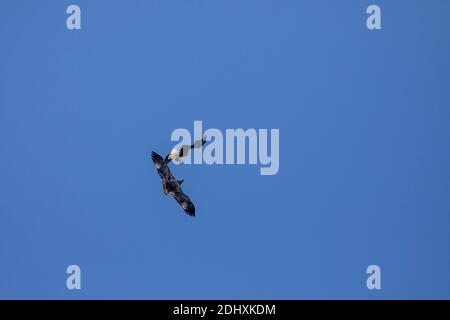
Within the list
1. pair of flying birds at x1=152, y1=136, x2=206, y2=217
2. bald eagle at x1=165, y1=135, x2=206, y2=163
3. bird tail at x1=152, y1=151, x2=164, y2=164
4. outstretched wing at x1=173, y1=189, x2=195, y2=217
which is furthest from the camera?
bird tail at x1=152, y1=151, x2=164, y2=164

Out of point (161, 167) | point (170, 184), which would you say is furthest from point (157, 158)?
point (170, 184)

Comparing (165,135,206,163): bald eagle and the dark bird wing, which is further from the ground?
(165,135,206,163): bald eagle

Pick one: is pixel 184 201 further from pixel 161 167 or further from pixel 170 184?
pixel 161 167

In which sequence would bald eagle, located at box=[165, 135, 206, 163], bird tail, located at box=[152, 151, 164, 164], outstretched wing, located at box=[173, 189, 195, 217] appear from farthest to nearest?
bird tail, located at box=[152, 151, 164, 164], outstretched wing, located at box=[173, 189, 195, 217], bald eagle, located at box=[165, 135, 206, 163]

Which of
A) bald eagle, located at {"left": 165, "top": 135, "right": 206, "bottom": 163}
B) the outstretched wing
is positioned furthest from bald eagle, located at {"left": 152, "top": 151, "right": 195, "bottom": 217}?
bald eagle, located at {"left": 165, "top": 135, "right": 206, "bottom": 163}

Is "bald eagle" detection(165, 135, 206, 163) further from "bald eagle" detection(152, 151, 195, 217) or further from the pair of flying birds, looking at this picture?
"bald eagle" detection(152, 151, 195, 217)
